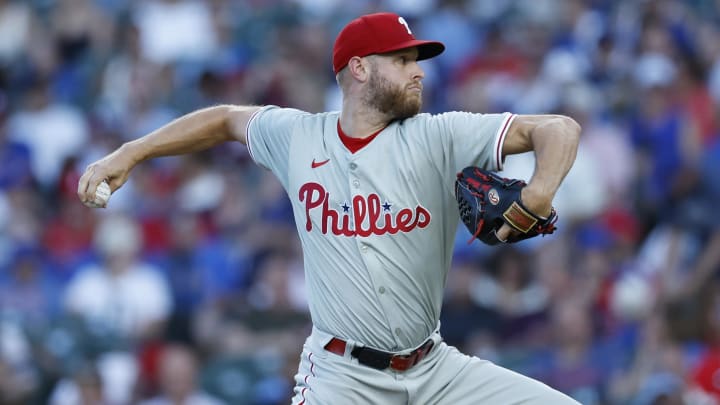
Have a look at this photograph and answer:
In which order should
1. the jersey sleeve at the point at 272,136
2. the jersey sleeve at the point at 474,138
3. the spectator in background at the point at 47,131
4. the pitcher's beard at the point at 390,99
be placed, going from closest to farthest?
the jersey sleeve at the point at 474,138, the pitcher's beard at the point at 390,99, the jersey sleeve at the point at 272,136, the spectator in background at the point at 47,131

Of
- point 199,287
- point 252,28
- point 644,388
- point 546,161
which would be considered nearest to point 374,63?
point 546,161

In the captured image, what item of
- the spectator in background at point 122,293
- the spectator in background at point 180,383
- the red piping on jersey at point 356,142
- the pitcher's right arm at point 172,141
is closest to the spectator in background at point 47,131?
A: the spectator in background at point 122,293

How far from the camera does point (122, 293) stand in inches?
382

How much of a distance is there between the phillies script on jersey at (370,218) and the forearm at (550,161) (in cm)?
72

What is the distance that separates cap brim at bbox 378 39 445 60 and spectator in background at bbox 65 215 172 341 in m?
4.73

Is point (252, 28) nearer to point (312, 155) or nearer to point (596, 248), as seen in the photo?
point (596, 248)

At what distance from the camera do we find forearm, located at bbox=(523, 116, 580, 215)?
4.34 meters

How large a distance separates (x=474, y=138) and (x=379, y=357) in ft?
3.15

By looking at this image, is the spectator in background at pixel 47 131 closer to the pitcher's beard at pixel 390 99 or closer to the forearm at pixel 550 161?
the pitcher's beard at pixel 390 99

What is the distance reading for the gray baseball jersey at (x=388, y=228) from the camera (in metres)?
4.99

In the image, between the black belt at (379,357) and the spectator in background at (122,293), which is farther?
the spectator in background at (122,293)

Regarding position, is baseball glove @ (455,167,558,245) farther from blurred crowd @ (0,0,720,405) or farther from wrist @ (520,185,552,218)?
blurred crowd @ (0,0,720,405)

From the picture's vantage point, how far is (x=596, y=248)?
9008mm

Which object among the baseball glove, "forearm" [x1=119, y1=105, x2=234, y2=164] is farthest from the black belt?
"forearm" [x1=119, y1=105, x2=234, y2=164]
